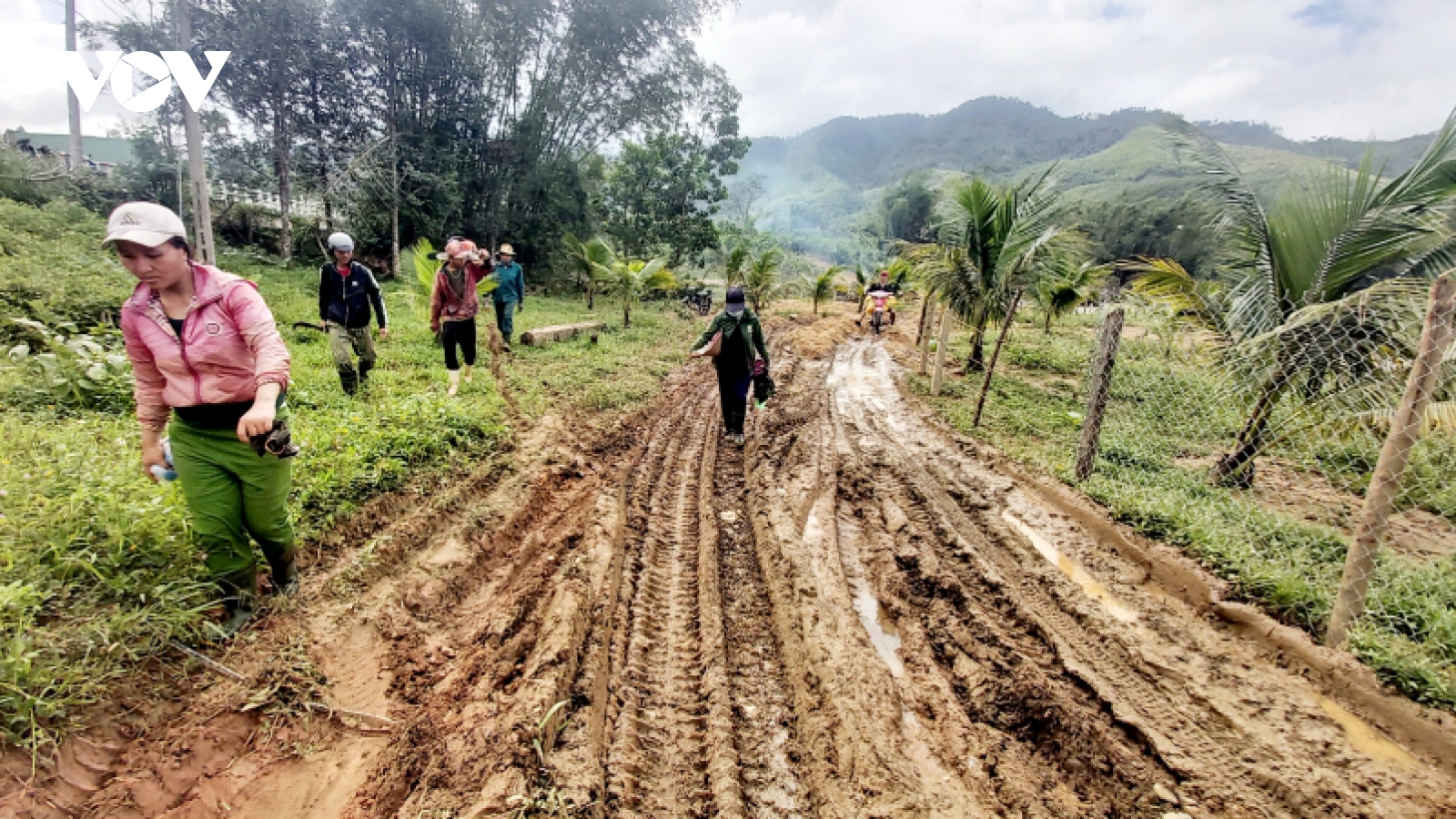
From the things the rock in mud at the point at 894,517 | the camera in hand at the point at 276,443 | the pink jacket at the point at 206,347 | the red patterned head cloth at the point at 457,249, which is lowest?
the rock in mud at the point at 894,517

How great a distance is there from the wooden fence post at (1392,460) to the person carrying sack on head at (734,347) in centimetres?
411

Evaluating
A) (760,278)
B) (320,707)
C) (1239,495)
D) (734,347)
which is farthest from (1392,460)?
(760,278)

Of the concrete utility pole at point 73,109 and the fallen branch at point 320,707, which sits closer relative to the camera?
the fallen branch at point 320,707

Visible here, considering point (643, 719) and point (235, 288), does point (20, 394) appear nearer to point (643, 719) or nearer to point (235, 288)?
point (235, 288)

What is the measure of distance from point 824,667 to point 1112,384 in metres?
7.52

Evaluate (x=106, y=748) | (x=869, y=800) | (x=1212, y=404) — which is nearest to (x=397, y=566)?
(x=106, y=748)

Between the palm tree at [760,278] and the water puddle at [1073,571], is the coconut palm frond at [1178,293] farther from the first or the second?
the palm tree at [760,278]

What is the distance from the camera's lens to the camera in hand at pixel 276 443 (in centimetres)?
239

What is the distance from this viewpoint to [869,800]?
2.06 metres

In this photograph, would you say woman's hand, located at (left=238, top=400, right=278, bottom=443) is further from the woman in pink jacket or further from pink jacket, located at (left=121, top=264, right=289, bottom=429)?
pink jacket, located at (left=121, top=264, right=289, bottom=429)

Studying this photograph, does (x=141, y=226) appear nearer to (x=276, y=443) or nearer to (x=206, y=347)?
(x=206, y=347)

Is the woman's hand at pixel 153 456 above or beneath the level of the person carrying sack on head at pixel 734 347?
beneath

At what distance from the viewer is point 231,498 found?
8.32 feet

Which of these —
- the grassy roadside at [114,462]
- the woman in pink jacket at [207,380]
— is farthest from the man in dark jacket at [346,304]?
the woman in pink jacket at [207,380]
